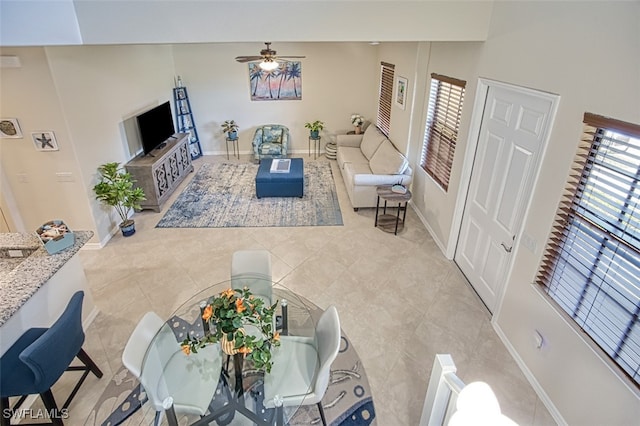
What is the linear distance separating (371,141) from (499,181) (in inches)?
149

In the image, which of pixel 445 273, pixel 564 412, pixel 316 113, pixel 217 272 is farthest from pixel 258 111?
pixel 564 412

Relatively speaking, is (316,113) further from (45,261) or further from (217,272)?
(45,261)

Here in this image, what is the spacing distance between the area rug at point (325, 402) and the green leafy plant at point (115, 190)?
2.34 m

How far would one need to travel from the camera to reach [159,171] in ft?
18.7

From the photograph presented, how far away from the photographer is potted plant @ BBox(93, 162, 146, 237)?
4.47 metres

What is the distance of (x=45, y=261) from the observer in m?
2.78

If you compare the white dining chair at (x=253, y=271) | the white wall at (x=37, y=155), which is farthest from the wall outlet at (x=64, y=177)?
the white dining chair at (x=253, y=271)

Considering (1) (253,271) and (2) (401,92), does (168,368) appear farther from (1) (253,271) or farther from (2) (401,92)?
(2) (401,92)

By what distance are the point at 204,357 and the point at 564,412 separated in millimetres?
2641

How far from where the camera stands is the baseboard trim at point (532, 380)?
2572 mm

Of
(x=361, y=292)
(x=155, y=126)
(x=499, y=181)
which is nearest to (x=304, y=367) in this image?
(x=361, y=292)

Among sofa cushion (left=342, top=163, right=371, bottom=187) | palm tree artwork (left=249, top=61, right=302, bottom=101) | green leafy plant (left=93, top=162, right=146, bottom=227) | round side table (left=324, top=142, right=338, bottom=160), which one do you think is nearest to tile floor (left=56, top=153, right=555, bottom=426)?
green leafy plant (left=93, top=162, right=146, bottom=227)

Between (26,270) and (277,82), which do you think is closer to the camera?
(26,270)

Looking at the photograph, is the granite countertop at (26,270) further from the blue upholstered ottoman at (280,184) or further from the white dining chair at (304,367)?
the blue upholstered ottoman at (280,184)
